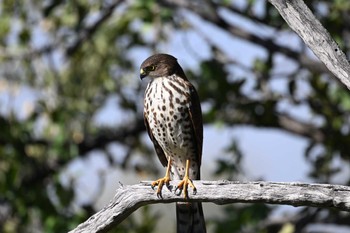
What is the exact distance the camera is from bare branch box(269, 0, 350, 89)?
4.88 meters

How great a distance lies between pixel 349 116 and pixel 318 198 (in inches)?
155

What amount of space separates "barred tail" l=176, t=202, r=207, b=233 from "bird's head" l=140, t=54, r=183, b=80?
2.93 ft

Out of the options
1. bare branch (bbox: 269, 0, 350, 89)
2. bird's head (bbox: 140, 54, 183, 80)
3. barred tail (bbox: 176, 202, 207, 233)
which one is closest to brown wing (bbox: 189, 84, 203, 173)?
bird's head (bbox: 140, 54, 183, 80)

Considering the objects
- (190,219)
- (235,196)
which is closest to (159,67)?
(190,219)

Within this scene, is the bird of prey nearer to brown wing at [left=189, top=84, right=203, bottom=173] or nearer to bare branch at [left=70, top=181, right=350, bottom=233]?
brown wing at [left=189, top=84, right=203, bottom=173]

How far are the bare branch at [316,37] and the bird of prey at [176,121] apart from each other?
5.21ft

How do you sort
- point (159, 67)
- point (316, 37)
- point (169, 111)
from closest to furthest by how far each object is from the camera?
point (316, 37), point (169, 111), point (159, 67)

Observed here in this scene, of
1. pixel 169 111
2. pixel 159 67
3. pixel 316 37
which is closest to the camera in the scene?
pixel 316 37

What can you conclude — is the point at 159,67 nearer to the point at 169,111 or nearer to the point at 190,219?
the point at 169,111

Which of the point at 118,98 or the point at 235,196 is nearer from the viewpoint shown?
the point at 235,196

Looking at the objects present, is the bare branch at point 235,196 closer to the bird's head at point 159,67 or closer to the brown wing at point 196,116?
the brown wing at point 196,116

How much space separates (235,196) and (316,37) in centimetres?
88

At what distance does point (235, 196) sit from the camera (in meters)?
4.97

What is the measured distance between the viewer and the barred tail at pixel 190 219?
6578 millimetres
